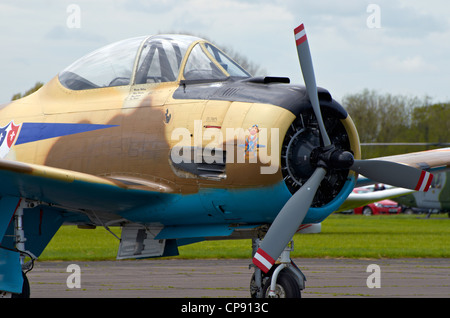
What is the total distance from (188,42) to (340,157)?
8.78 feet

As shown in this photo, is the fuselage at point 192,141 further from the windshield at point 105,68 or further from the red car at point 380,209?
the red car at point 380,209

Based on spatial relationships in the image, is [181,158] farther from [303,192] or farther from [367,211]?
[367,211]

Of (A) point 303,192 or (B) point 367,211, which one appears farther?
(B) point 367,211

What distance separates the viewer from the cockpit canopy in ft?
29.2

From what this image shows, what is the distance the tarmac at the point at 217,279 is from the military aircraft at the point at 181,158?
5.28 ft

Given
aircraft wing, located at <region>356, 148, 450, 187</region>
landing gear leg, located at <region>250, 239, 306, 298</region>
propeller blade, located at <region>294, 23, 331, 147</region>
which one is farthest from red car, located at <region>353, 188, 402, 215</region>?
propeller blade, located at <region>294, 23, 331, 147</region>

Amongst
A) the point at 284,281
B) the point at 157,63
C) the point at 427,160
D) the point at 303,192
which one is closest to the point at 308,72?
the point at 303,192

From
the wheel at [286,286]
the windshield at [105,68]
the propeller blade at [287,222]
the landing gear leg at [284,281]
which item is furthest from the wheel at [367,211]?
the propeller blade at [287,222]

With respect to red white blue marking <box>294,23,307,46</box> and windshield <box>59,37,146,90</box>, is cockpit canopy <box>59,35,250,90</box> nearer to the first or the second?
windshield <box>59,37,146,90</box>

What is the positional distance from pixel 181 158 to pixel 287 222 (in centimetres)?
148

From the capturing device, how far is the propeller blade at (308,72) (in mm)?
7801

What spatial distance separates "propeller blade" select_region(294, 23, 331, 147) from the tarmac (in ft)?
11.1

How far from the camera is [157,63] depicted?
29.8 feet
